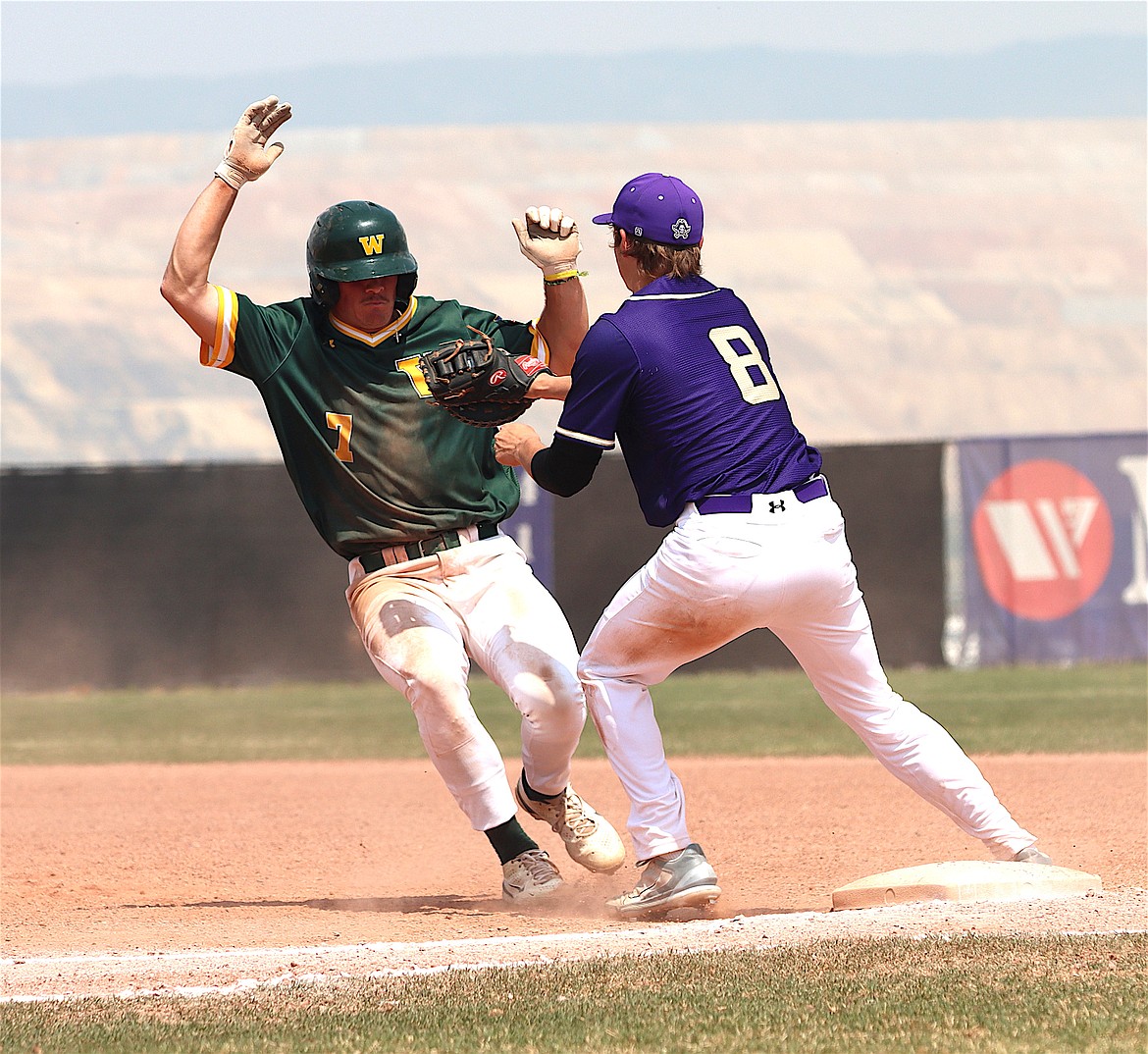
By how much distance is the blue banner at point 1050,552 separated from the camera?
16.1 metres

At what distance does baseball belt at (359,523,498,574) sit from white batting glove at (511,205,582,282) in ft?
2.90

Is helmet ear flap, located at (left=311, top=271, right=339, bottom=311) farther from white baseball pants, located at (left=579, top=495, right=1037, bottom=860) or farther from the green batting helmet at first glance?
white baseball pants, located at (left=579, top=495, right=1037, bottom=860)

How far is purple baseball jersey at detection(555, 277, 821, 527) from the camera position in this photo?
4816mm

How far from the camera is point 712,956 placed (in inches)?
171

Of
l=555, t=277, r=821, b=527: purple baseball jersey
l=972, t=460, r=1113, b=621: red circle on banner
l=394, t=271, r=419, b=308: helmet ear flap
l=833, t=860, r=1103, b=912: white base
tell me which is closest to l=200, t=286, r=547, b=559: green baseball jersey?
l=394, t=271, r=419, b=308: helmet ear flap

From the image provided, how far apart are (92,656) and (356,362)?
12105 millimetres

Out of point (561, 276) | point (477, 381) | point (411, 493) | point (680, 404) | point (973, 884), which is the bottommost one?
point (973, 884)

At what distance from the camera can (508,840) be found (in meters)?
5.62

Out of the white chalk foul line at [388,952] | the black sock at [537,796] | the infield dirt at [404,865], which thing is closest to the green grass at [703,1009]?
the white chalk foul line at [388,952]

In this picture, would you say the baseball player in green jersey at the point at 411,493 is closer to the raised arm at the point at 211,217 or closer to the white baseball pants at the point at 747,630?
the raised arm at the point at 211,217

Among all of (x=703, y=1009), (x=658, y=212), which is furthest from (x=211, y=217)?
(x=703, y=1009)

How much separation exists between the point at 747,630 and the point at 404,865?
9.42 ft

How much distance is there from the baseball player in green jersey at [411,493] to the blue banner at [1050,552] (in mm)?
11170

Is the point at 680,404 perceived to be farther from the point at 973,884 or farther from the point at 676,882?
the point at 973,884
